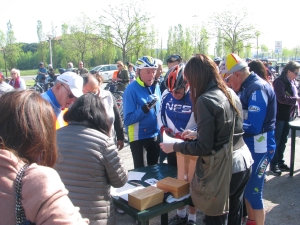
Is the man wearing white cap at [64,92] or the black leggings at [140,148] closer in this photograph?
the man wearing white cap at [64,92]

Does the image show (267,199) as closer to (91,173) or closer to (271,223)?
(271,223)

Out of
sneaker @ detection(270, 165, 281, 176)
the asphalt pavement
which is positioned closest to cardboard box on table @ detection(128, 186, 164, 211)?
the asphalt pavement

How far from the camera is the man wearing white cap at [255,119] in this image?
2.78 metres

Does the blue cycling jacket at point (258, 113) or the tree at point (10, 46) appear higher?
the tree at point (10, 46)

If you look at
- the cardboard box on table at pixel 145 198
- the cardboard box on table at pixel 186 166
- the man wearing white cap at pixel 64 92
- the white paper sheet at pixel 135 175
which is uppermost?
the man wearing white cap at pixel 64 92

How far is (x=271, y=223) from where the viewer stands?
11.5 feet

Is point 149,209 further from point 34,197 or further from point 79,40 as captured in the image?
point 79,40

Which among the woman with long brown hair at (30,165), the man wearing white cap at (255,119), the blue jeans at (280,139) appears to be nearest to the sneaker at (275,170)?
the blue jeans at (280,139)

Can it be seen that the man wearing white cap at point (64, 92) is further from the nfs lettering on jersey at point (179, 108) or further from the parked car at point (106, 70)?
the parked car at point (106, 70)

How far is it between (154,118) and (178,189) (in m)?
1.37

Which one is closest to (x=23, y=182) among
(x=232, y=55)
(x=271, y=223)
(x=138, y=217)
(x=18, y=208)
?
(x=18, y=208)

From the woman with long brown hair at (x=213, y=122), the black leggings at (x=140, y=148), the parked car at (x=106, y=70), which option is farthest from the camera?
the parked car at (x=106, y=70)

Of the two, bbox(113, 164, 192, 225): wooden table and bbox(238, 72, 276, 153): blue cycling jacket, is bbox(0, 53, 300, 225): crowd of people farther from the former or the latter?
bbox(113, 164, 192, 225): wooden table

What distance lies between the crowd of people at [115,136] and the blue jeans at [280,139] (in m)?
1.64
